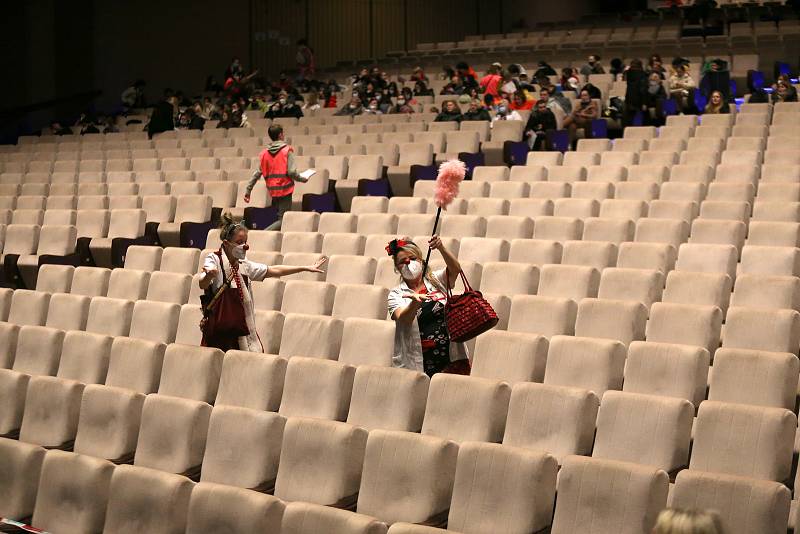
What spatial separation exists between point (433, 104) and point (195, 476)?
7.71 m

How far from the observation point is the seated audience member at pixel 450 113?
29.6 ft

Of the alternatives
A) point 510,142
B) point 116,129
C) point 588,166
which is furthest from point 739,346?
point 116,129

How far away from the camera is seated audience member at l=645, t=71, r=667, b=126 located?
894 centimetres

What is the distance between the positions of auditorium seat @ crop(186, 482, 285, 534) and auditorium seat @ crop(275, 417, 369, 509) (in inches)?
12.2

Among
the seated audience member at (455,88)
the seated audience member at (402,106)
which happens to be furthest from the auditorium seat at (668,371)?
the seated audience member at (455,88)

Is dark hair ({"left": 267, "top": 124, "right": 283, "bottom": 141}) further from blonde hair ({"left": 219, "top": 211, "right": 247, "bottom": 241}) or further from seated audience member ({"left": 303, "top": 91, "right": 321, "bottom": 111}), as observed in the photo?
seated audience member ({"left": 303, "top": 91, "right": 321, "bottom": 111})

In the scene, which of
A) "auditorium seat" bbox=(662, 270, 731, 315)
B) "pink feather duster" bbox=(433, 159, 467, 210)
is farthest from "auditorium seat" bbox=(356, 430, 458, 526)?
"auditorium seat" bbox=(662, 270, 731, 315)

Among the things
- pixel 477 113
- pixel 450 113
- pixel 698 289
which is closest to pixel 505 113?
pixel 477 113

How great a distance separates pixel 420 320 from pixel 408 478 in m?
0.88

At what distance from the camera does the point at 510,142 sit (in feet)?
26.6

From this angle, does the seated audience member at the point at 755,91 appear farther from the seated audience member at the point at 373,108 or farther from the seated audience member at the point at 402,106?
the seated audience member at the point at 373,108

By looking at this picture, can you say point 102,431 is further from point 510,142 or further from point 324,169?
point 510,142

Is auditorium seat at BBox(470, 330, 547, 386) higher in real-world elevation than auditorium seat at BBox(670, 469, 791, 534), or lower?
higher

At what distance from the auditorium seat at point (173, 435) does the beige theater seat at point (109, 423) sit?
0.09 metres
